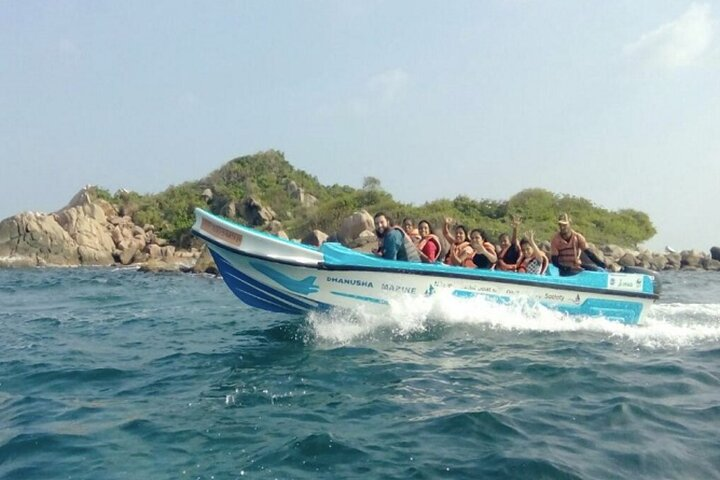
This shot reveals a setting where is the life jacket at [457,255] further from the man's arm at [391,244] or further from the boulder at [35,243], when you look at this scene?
the boulder at [35,243]

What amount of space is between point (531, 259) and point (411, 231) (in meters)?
1.90

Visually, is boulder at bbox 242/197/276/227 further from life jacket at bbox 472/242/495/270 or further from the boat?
the boat

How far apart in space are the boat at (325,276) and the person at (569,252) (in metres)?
1.17

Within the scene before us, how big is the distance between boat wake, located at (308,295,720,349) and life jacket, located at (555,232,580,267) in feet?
3.25

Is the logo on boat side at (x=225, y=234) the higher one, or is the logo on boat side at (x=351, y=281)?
the logo on boat side at (x=225, y=234)

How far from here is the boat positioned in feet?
30.6

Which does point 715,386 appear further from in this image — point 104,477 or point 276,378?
point 104,477

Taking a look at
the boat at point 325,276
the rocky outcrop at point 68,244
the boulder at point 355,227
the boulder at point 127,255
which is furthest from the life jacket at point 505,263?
the boulder at point 127,255

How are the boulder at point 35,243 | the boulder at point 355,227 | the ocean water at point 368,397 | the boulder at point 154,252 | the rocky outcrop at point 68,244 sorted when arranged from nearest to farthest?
the ocean water at point 368,397 → the boulder at point 355,227 → the boulder at point 35,243 → the rocky outcrop at point 68,244 → the boulder at point 154,252

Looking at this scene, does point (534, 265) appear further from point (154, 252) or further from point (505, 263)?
point (154, 252)

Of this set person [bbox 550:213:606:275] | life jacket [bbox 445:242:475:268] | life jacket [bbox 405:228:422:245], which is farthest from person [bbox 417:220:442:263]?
person [bbox 550:213:606:275]

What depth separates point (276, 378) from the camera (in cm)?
709

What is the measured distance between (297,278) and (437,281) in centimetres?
193

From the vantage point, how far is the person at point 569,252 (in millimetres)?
10820
